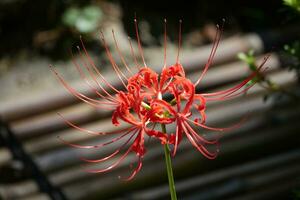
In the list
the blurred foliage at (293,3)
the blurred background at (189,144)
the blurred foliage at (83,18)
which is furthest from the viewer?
the blurred foliage at (83,18)

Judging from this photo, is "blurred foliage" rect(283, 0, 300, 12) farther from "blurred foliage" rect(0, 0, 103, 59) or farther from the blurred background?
"blurred foliage" rect(0, 0, 103, 59)

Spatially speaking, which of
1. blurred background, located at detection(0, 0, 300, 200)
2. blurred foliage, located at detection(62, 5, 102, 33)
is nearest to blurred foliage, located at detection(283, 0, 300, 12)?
blurred background, located at detection(0, 0, 300, 200)

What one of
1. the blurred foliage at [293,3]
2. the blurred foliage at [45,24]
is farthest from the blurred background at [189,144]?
the blurred foliage at [293,3]

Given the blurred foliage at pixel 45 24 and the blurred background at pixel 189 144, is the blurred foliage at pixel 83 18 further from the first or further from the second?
the blurred background at pixel 189 144

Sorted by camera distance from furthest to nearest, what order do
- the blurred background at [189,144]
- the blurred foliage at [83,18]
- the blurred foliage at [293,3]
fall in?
1. the blurred foliage at [83,18]
2. the blurred background at [189,144]
3. the blurred foliage at [293,3]

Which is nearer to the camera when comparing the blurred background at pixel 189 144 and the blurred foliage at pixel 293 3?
the blurred foliage at pixel 293 3

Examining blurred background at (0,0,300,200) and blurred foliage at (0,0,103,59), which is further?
blurred foliage at (0,0,103,59)

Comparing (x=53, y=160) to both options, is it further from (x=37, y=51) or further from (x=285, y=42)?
(x=285, y=42)

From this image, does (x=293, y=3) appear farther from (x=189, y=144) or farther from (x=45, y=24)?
(x=45, y=24)

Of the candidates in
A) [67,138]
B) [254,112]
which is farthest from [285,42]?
[67,138]

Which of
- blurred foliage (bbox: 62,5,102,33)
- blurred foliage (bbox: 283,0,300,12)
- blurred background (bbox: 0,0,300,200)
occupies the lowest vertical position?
blurred background (bbox: 0,0,300,200)

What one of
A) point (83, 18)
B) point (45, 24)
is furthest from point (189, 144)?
point (45, 24)
